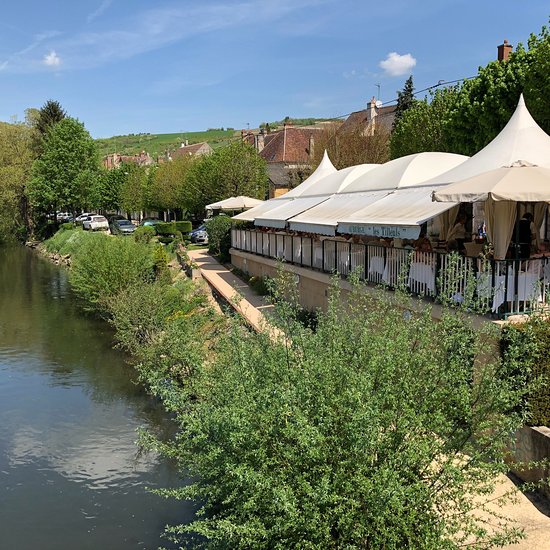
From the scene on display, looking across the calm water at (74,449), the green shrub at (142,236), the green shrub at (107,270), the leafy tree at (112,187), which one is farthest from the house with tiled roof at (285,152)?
the calm water at (74,449)

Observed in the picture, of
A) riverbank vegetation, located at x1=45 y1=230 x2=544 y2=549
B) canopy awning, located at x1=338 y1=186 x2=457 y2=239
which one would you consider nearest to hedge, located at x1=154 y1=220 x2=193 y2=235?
canopy awning, located at x1=338 y1=186 x2=457 y2=239

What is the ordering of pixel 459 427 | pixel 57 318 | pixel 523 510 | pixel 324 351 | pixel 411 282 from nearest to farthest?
pixel 459 427, pixel 324 351, pixel 523 510, pixel 411 282, pixel 57 318

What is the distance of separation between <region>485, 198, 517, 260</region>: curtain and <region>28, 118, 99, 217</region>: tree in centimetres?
4902

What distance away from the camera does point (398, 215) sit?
11.2 meters

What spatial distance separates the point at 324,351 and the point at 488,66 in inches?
689

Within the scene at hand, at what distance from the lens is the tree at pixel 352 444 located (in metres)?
4.68

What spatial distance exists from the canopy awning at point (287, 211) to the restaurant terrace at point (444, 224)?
8 centimetres

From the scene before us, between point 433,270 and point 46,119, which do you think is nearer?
point 433,270

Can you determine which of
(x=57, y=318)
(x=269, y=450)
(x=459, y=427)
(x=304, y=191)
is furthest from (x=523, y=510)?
(x=57, y=318)

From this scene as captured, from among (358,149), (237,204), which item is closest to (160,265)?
(237,204)

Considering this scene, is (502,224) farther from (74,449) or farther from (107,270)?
(107,270)

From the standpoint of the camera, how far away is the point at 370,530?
472 cm

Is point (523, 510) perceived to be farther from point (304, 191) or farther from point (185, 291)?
point (185, 291)

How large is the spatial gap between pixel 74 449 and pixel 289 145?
4941 centimetres
